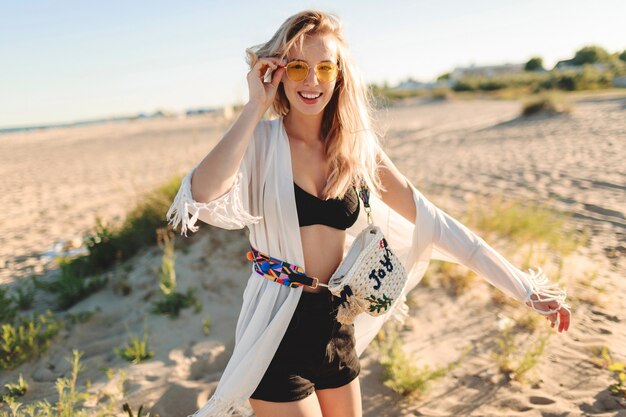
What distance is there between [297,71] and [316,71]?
83 millimetres

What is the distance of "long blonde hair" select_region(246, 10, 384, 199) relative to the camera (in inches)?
74.4

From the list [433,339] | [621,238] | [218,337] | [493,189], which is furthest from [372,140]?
[493,189]

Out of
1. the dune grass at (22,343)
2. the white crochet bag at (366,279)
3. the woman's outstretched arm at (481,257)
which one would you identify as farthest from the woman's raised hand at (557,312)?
the dune grass at (22,343)

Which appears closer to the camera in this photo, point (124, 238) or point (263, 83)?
point (263, 83)

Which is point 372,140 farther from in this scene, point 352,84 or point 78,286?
point 78,286

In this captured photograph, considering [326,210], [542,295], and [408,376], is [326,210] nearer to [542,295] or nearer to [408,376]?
[542,295]

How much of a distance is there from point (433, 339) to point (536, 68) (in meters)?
80.5

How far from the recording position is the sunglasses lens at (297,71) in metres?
1.84

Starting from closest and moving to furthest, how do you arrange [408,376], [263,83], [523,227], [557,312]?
[263,83] → [557,312] → [408,376] → [523,227]

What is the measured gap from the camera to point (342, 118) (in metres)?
2.10

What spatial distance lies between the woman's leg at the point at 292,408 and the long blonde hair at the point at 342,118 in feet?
2.64

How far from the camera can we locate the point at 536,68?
2869 inches

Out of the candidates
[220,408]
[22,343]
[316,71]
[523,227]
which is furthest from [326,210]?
[523,227]

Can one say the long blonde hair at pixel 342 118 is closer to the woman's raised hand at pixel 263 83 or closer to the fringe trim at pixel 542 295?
the woman's raised hand at pixel 263 83
